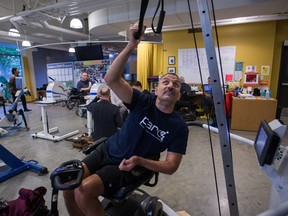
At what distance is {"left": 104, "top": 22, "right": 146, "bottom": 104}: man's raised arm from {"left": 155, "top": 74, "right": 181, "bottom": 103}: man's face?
23 centimetres

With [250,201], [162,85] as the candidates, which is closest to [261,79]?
[250,201]

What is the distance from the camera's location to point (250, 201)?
2.01 m

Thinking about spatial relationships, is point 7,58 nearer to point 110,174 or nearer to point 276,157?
point 110,174

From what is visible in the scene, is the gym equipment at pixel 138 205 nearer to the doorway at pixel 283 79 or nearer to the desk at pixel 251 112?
the desk at pixel 251 112

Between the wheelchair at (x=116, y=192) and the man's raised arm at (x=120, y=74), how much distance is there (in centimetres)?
50

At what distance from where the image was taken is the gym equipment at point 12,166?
240 cm

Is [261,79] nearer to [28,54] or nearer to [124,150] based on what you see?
[124,150]

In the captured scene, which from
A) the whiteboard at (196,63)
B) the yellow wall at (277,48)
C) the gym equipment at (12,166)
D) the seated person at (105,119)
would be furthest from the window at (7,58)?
the yellow wall at (277,48)

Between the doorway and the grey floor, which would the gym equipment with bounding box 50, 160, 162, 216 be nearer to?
the grey floor

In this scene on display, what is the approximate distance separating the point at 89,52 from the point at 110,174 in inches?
271

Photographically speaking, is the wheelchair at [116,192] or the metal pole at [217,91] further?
the wheelchair at [116,192]

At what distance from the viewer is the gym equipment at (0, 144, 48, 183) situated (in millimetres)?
2400

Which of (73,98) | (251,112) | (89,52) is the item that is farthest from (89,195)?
(89,52)

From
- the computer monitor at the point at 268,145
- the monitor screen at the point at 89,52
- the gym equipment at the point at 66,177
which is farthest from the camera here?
the monitor screen at the point at 89,52
